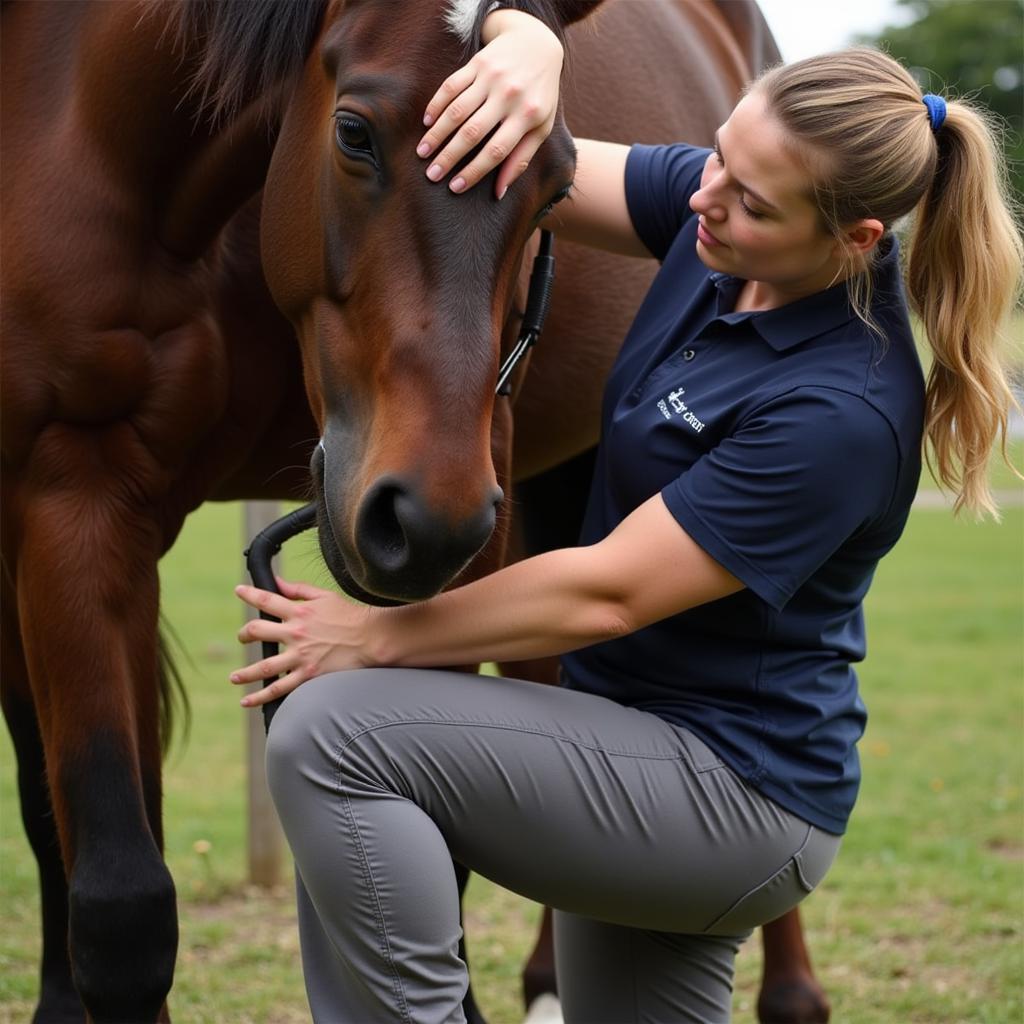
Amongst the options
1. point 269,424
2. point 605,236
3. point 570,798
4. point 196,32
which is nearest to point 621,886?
point 570,798

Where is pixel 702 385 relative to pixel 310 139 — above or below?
below

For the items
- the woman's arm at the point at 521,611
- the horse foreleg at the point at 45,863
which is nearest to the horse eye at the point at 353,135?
the woman's arm at the point at 521,611

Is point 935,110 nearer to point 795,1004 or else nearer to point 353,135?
point 353,135

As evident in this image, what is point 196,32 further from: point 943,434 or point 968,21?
point 968,21

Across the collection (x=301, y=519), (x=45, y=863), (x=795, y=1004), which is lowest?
(x=795, y=1004)

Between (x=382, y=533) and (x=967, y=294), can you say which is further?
(x=967, y=294)

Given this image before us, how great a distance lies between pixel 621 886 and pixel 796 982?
→ 1.36m

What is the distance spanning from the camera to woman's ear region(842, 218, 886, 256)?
83.2 inches

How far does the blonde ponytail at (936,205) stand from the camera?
81.8 inches

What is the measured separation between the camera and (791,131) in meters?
2.08

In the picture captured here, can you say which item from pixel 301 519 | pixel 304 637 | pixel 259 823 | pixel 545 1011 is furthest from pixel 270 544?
pixel 259 823

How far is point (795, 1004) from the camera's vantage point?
10.7ft

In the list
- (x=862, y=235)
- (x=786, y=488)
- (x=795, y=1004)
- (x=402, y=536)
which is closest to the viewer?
(x=402, y=536)

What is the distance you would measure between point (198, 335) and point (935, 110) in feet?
3.99
